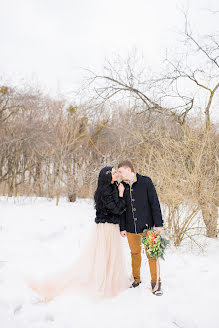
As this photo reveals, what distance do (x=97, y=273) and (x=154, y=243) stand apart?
0.83m

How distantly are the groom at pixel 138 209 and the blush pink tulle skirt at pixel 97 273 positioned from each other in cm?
19

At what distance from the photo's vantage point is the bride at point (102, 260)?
10.5 ft

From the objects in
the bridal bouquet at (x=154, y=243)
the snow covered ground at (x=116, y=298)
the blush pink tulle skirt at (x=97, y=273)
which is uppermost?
the bridal bouquet at (x=154, y=243)

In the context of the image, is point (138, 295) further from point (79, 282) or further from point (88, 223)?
point (88, 223)

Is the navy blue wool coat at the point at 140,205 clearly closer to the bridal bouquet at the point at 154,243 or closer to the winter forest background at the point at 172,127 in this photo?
the bridal bouquet at the point at 154,243

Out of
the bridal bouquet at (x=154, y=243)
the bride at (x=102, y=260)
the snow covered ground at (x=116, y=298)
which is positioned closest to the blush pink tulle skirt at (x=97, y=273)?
the bride at (x=102, y=260)

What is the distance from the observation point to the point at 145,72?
7.14 meters

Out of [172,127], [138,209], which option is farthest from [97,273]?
[172,127]

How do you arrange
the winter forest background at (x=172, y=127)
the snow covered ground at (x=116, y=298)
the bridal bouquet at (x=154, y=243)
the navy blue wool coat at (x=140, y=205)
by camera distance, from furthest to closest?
1. the winter forest background at (x=172, y=127)
2. the navy blue wool coat at (x=140, y=205)
3. the bridal bouquet at (x=154, y=243)
4. the snow covered ground at (x=116, y=298)

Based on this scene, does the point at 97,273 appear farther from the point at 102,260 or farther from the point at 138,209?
the point at 138,209

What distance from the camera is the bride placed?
3211 millimetres

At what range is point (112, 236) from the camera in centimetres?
336

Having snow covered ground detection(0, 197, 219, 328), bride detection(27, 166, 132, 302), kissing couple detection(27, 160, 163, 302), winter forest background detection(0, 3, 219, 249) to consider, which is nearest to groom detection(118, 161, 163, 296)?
kissing couple detection(27, 160, 163, 302)

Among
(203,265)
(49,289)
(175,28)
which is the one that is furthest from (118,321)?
(175,28)
